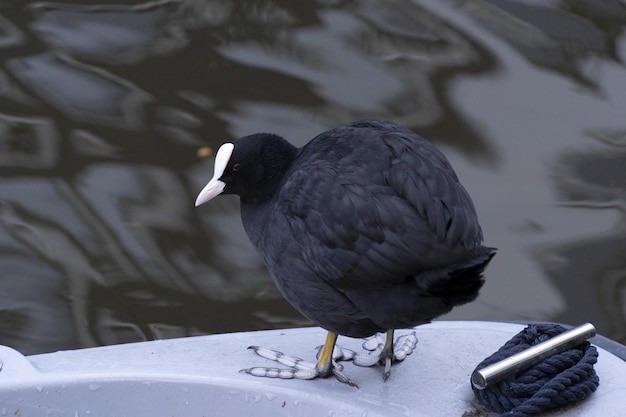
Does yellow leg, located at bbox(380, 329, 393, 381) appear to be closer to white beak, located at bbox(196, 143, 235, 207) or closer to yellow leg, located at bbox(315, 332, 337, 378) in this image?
yellow leg, located at bbox(315, 332, 337, 378)

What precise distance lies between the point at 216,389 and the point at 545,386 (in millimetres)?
739

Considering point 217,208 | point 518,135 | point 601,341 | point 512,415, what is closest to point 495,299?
point 518,135

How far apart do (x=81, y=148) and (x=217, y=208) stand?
0.81 meters

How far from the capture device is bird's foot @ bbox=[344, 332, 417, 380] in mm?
2518

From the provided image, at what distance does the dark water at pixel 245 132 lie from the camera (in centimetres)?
432

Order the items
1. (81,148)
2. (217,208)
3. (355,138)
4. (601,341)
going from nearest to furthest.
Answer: (355,138), (601,341), (217,208), (81,148)

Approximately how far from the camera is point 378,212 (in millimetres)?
2188


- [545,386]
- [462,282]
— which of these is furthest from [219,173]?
[545,386]

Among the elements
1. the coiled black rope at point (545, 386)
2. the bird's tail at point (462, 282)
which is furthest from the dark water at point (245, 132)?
the bird's tail at point (462, 282)

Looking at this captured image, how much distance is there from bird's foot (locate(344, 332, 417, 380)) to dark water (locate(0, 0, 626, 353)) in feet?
5.21

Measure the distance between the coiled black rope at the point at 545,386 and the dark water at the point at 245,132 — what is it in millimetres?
1843

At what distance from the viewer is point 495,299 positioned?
169 inches

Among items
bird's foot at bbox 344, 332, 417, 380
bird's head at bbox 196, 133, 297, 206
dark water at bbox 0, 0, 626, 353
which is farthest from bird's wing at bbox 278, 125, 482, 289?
dark water at bbox 0, 0, 626, 353

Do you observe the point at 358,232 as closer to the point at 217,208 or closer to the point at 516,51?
the point at 217,208
